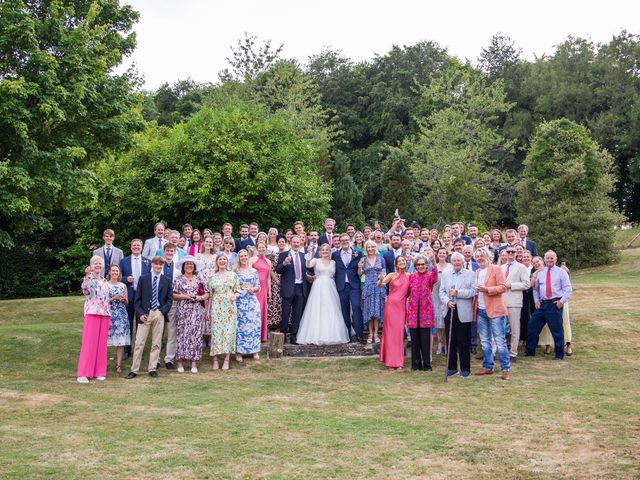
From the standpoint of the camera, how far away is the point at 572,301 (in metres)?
17.8

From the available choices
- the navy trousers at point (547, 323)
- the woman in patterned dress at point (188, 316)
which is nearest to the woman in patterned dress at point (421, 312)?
the navy trousers at point (547, 323)

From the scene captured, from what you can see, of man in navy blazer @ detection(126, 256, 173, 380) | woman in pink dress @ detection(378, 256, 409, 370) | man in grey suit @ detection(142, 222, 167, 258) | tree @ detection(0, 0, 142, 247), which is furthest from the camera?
tree @ detection(0, 0, 142, 247)

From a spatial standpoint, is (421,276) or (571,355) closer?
(421,276)

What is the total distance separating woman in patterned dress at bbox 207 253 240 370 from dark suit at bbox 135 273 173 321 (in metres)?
0.77

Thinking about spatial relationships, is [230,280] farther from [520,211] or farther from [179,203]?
[520,211]

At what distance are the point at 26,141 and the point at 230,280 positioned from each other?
22.4 feet

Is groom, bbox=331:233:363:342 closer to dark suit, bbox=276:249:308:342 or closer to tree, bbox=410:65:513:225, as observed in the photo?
dark suit, bbox=276:249:308:342

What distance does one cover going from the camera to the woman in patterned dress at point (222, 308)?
1128cm

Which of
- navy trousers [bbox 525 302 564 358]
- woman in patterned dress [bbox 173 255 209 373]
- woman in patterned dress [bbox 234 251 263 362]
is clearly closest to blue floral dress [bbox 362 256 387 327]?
woman in patterned dress [bbox 234 251 263 362]

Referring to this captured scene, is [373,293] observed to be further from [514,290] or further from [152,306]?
[152,306]

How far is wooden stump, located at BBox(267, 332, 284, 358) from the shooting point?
39.1ft

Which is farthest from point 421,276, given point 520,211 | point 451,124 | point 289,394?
point 451,124

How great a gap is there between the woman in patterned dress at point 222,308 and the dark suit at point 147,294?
775 millimetres

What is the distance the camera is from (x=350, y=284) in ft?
41.4
